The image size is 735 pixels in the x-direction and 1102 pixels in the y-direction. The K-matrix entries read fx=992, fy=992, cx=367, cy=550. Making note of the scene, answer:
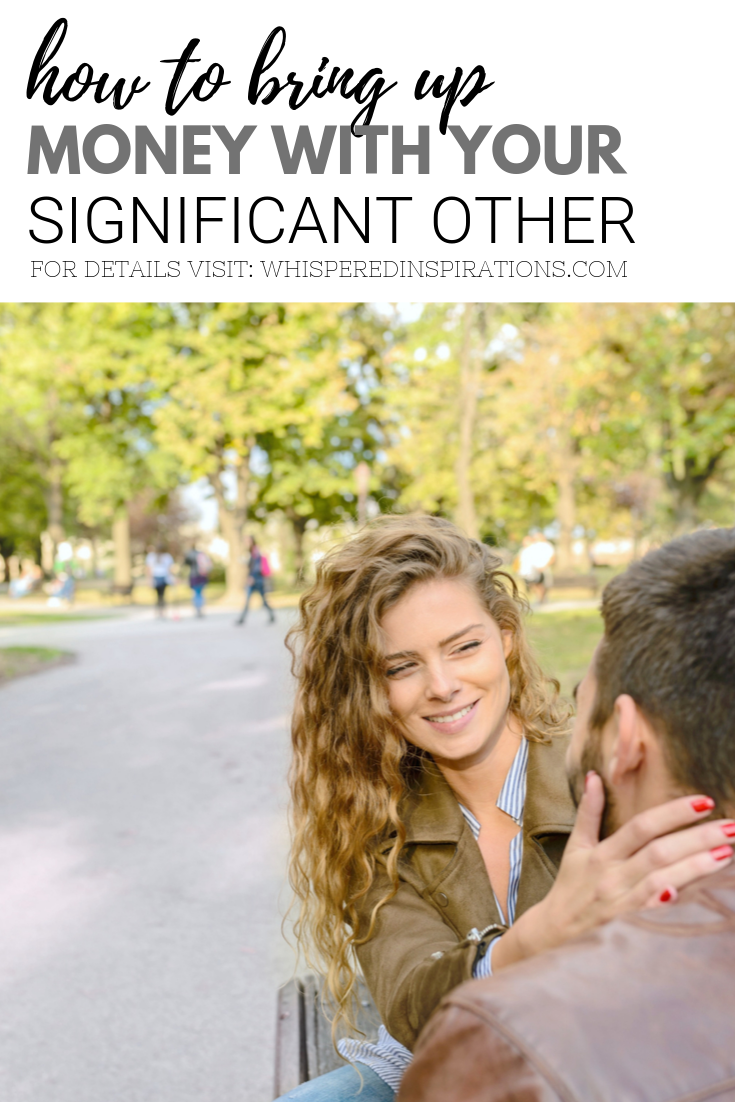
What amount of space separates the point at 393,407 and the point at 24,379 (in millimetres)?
12225

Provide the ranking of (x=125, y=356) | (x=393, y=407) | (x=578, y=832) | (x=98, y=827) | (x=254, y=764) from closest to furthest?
(x=578, y=832) < (x=98, y=827) < (x=254, y=764) < (x=125, y=356) < (x=393, y=407)

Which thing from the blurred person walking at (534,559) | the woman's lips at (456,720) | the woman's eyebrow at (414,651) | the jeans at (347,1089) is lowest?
the jeans at (347,1089)

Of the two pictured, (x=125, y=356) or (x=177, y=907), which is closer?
(x=177, y=907)

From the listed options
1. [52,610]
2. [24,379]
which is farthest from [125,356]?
[52,610]

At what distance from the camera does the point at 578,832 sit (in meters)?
1.40

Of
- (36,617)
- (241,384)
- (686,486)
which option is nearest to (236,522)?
(241,384)

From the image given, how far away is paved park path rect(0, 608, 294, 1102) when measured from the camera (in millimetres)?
3432

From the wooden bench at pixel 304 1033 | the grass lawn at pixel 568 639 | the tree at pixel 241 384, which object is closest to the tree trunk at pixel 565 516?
the tree at pixel 241 384

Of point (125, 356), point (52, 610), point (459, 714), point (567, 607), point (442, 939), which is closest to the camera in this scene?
point (442, 939)

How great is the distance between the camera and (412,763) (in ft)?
7.75

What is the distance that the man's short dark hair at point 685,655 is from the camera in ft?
3.94

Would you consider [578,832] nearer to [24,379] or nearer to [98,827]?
[98,827]

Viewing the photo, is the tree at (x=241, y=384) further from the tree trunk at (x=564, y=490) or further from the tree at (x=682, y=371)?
the tree at (x=682, y=371)

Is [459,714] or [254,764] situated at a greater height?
[459,714]
